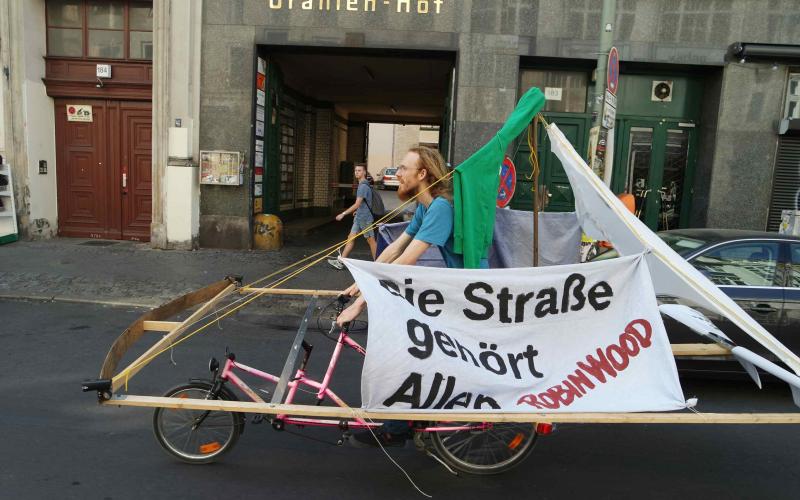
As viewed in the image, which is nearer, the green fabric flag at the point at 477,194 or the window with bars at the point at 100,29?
the green fabric flag at the point at 477,194

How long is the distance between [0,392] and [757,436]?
6065 mm

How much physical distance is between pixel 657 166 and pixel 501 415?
10459 mm

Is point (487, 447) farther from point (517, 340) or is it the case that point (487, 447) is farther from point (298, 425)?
point (298, 425)

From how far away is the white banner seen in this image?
10.00 ft

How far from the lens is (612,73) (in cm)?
772

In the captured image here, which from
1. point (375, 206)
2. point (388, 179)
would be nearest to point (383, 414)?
point (375, 206)

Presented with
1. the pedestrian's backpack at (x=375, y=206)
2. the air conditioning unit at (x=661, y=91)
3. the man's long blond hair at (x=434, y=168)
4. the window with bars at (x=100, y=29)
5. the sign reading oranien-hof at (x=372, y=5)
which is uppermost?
the sign reading oranien-hof at (x=372, y=5)

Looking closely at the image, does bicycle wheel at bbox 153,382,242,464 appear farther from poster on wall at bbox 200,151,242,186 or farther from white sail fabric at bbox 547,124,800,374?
poster on wall at bbox 200,151,242,186

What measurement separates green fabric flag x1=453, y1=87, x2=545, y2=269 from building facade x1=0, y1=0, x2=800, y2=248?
26.2 feet

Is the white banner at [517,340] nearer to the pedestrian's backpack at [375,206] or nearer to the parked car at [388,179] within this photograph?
the pedestrian's backpack at [375,206]

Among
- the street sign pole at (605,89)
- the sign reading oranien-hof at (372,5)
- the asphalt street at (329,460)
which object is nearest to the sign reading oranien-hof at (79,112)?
the sign reading oranien-hof at (372,5)

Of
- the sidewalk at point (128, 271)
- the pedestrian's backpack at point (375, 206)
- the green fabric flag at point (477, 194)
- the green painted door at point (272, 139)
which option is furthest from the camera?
the green painted door at point (272, 139)

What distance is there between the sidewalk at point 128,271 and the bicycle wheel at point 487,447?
15.0ft

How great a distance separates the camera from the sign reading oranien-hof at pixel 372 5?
11.2m
